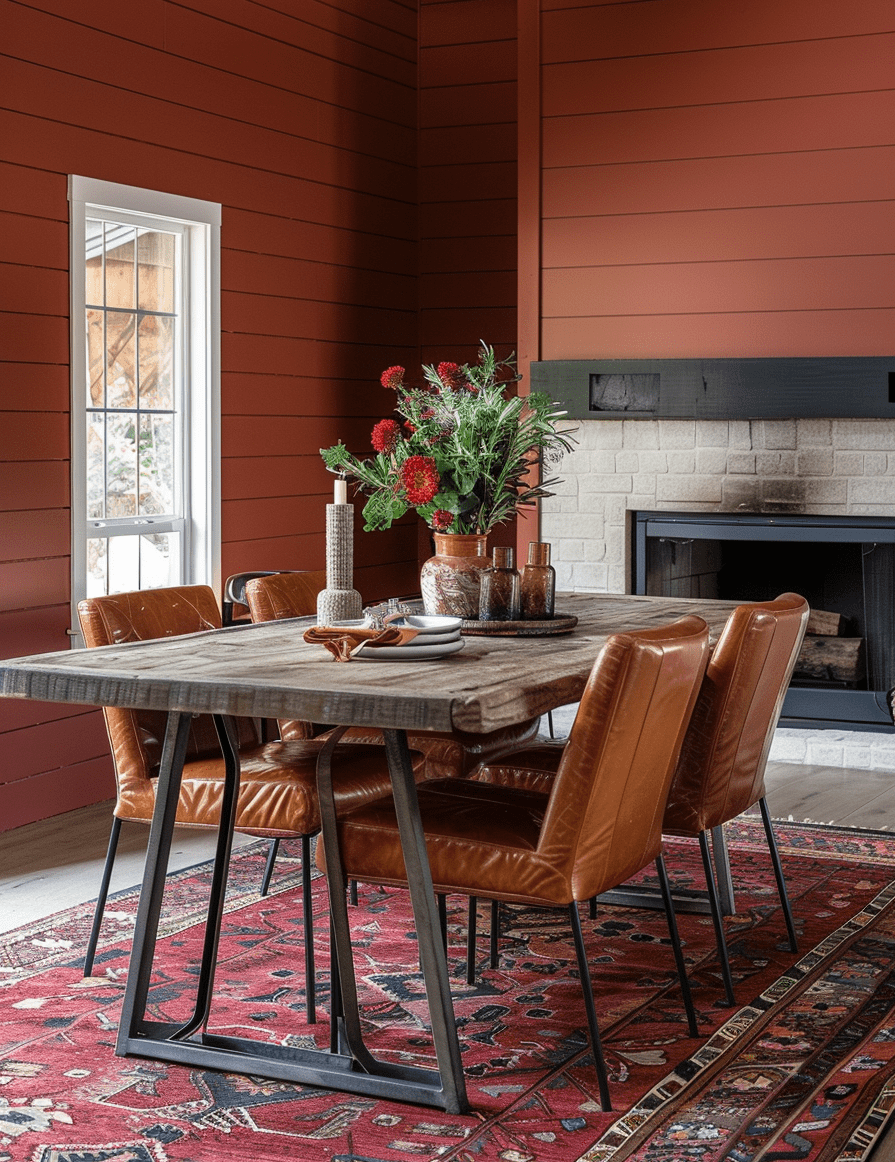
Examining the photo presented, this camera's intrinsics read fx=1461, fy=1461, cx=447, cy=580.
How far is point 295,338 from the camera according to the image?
20.5 feet

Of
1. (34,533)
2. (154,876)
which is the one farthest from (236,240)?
(154,876)

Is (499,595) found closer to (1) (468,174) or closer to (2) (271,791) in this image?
(2) (271,791)

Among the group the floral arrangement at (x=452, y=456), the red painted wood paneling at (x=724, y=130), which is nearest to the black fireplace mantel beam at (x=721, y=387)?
the red painted wood paneling at (x=724, y=130)

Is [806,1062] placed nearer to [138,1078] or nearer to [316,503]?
[138,1078]

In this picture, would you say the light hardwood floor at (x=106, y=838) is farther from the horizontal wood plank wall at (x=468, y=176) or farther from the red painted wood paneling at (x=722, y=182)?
the red painted wood paneling at (x=722, y=182)

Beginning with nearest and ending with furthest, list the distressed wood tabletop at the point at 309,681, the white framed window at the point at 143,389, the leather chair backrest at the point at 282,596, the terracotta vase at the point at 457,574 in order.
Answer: the distressed wood tabletop at the point at 309,681 → the terracotta vase at the point at 457,574 → the leather chair backrest at the point at 282,596 → the white framed window at the point at 143,389

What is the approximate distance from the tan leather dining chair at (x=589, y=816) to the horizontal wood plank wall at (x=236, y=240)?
7.90ft

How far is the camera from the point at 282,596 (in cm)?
411

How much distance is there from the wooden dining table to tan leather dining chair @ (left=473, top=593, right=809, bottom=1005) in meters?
0.31

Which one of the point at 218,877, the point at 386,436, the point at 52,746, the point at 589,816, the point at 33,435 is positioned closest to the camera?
the point at 589,816

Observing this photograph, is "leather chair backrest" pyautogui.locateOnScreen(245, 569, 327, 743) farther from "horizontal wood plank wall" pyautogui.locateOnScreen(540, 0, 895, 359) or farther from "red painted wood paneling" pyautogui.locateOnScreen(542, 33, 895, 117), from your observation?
"red painted wood paneling" pyautogui.locateOnScreen(542, 33, 895, 117)

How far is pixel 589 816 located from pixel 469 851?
0.83ft

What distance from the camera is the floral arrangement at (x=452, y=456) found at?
3.53 metres

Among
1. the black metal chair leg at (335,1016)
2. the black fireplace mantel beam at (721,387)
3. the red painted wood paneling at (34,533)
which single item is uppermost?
the black fireplace mantel beam at (721,387)
